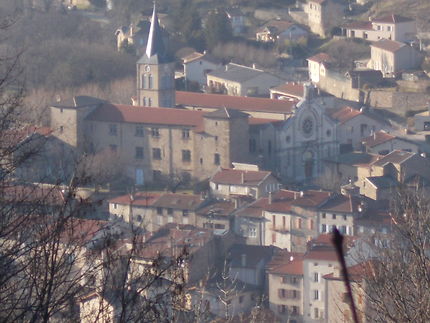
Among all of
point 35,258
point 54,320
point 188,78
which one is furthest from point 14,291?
point 188,78

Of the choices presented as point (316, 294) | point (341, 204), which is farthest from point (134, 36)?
point (316, 294)

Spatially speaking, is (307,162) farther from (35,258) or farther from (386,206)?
(35,258)

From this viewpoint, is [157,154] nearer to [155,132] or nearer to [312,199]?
[155,132]

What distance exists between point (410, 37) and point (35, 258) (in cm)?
2523

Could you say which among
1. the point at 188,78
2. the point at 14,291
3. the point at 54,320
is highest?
the point at 14,291

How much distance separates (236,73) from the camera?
86.6ft

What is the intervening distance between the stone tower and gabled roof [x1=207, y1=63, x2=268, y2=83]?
2.73 meters

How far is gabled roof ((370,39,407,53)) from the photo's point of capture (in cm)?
2698

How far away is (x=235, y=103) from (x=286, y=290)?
27.2ft

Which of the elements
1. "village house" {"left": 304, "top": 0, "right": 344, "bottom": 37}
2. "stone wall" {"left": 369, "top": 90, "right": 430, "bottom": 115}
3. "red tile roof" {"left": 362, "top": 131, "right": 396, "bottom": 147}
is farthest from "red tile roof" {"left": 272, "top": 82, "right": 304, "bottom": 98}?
"village house" {"left": 304, "top": 0, "right": 344, "bottom": 37}

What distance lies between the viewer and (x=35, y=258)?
14.3 feet

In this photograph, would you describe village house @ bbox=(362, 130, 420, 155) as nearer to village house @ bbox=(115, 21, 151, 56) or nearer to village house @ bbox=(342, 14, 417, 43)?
village house @ bbox=(342, 14, 417, 43)

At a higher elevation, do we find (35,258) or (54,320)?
(35,258)

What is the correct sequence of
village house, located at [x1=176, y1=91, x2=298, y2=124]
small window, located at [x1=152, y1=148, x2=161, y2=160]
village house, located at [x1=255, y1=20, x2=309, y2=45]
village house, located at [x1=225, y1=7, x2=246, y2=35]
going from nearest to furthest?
small window, located at [x1=152, y1=148, x2=161, y2=160]
village house, located at [x1=176, y1=91, x2=298, y2=124]
village house, located at [x1=255, y1=20, x2=309, y2=45]
village house, located at [x1=225, y1=7, x2=246, y2=35]
